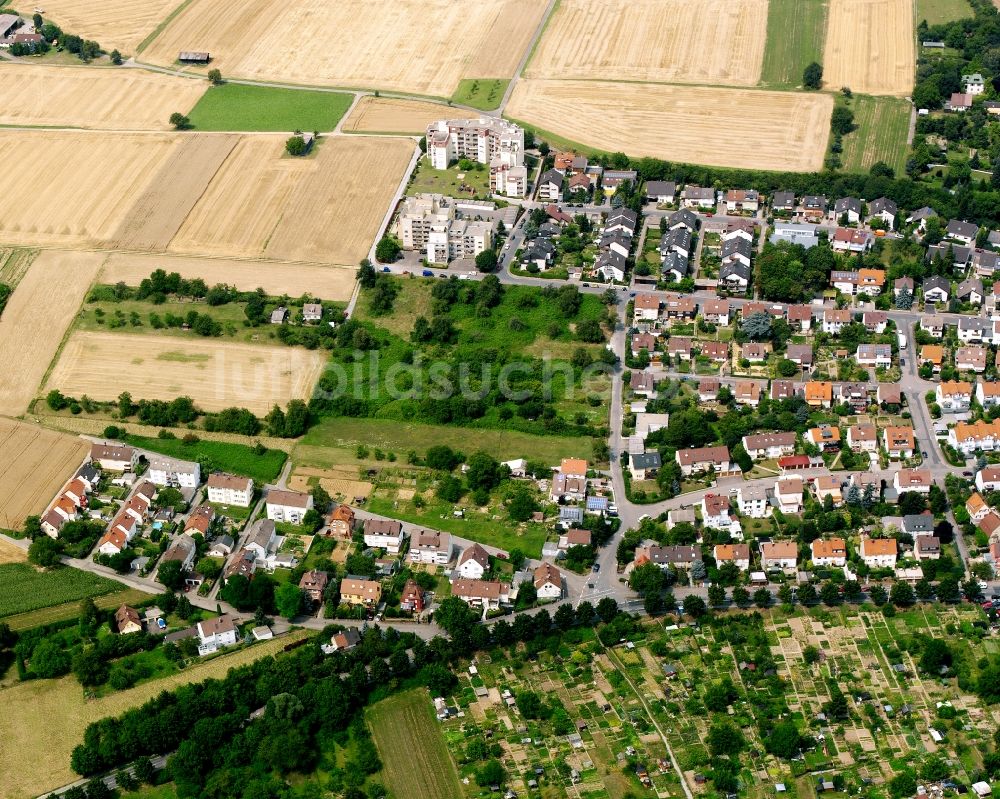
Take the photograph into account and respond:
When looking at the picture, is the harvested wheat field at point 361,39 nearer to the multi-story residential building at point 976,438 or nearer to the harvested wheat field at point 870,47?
the harvested wheat field at point 870,47

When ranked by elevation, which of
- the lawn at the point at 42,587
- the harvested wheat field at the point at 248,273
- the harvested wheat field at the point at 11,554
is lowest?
the lawn at the point at 42,587

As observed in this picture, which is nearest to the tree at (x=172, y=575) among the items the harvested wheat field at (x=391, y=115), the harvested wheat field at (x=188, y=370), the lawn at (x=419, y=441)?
the lawn at (x=419, y=441)

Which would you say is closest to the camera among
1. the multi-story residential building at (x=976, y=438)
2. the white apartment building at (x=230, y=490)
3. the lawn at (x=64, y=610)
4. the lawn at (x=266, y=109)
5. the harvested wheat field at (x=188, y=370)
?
the lawn at (x=64, y=610)

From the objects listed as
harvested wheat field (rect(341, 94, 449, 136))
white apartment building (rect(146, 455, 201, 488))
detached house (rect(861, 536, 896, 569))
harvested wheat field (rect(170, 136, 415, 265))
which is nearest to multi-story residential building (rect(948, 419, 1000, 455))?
detached house (rect(861, 536, 896, 569))

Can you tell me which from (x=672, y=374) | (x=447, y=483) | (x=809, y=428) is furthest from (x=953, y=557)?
(x=447, y=483)

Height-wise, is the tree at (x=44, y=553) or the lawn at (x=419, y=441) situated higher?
the lawn at (x=419, y=441)

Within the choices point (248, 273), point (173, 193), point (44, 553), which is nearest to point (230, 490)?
point (44, 553)
